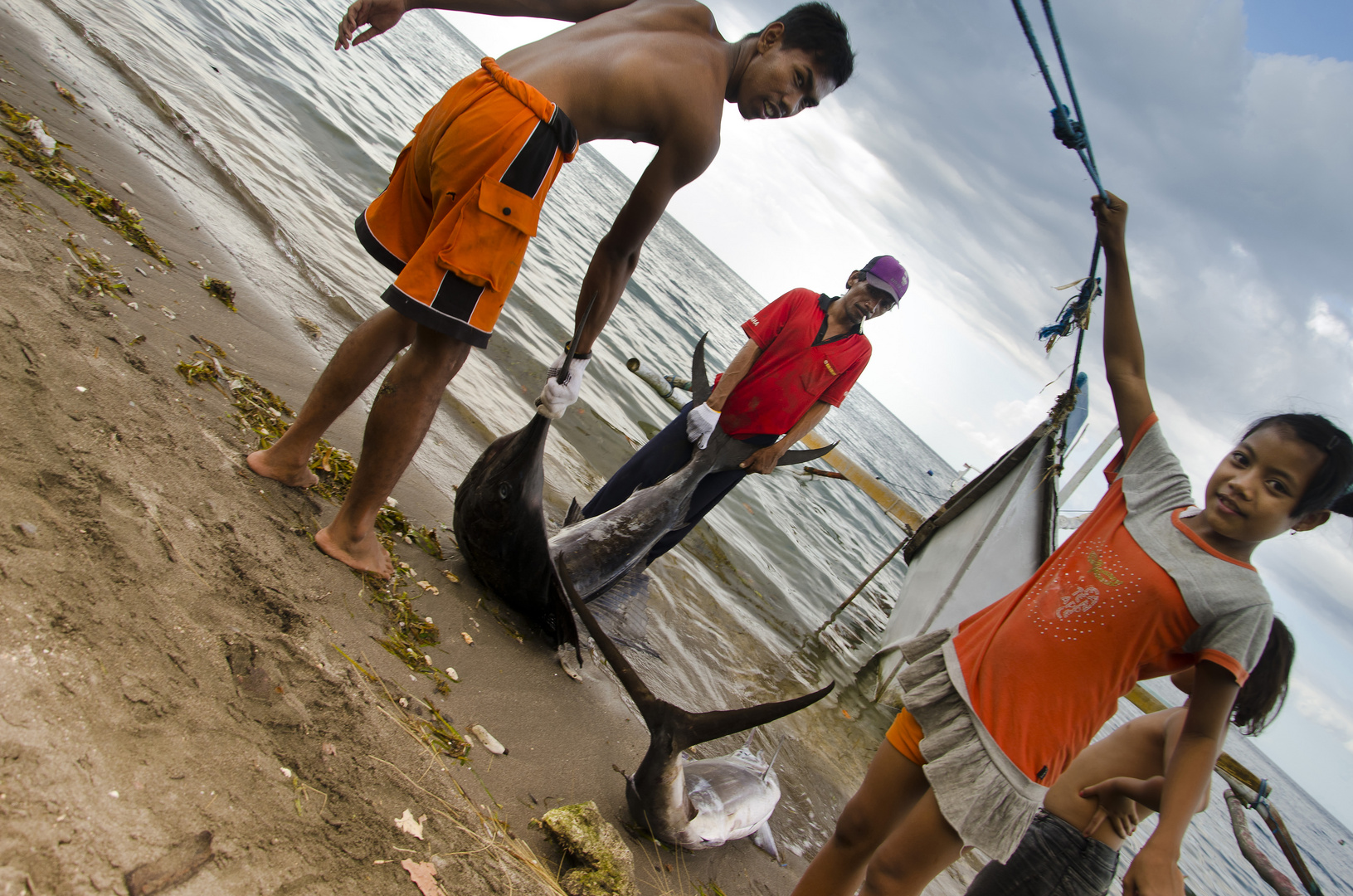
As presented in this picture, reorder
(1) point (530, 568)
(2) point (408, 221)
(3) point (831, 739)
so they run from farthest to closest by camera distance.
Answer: (3) point (831, 739) → (1) point (530, 568) → (2) point (408, 221)

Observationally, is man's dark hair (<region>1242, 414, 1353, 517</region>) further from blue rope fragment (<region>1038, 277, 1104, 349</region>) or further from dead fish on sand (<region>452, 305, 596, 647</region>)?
dead fish on sand (<region>452, 305, 596, 647</region>)

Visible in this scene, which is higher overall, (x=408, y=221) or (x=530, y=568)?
(x=408, y=221)

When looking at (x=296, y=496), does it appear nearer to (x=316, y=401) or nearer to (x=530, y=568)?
(x=316, y=401)

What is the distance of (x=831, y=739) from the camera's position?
194 inches

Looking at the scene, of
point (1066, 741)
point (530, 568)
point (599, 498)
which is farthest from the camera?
point (599, 498)

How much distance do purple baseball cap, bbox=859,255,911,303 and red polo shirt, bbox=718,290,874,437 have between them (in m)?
0.29

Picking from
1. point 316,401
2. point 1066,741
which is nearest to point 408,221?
point 316,401

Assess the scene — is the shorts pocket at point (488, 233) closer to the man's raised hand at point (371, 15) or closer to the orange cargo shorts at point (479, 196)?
the orange cargo shorts at point (479, 196)

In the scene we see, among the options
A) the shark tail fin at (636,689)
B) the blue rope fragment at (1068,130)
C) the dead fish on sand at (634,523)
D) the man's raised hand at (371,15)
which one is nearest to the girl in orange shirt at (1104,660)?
the shark tail fin at (636,689)

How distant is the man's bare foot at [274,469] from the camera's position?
93.4 inches

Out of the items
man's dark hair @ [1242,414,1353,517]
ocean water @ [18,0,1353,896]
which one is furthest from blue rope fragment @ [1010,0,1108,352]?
ocean water @ [18,0,1353,896]

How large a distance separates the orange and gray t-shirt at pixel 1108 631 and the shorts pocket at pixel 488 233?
1734 millimetres

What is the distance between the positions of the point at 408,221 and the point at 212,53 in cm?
1259

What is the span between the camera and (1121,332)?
200cm
